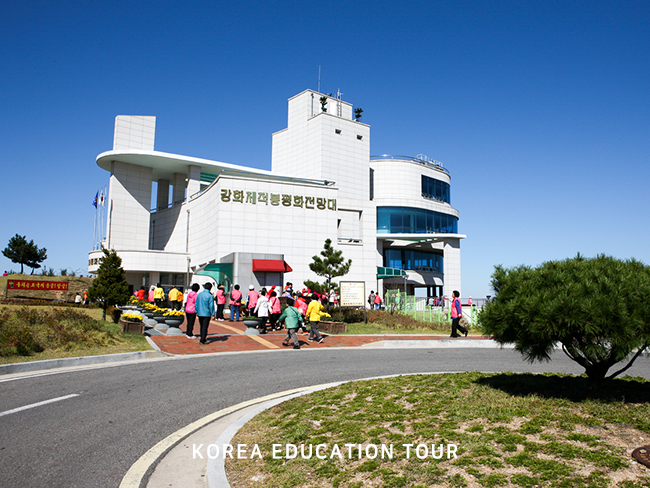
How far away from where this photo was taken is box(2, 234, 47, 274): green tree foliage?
65.5 m

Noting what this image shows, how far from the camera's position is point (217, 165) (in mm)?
47688

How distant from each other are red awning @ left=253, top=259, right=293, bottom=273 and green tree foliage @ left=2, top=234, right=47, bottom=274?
5126cm

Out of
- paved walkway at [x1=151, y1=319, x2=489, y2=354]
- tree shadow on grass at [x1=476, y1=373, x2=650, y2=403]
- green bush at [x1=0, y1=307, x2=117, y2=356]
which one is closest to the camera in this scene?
tree shadow on grass at [x1=476, y1=373, x2=650, y2=403]

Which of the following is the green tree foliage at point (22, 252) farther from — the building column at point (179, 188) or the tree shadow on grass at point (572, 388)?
the tree shadow on grass at point (572, 388)

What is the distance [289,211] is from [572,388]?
34.2 metres

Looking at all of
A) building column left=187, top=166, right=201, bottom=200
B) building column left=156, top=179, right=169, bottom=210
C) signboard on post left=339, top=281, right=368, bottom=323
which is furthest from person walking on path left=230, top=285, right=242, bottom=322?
building column left=156, top=179, right=169, bottom=210

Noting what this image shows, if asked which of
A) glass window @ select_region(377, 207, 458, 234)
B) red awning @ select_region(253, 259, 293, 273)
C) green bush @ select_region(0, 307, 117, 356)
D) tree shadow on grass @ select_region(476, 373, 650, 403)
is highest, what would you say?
glass window @ select_region(377, 207, 458, 234)

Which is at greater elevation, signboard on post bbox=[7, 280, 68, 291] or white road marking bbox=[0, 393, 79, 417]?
signboard on post bbox=[7, 280, 68, 291]

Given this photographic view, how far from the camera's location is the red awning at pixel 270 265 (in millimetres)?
30159

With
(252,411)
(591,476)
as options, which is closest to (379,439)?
(591,476)

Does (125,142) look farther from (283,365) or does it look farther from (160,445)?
(160,445)

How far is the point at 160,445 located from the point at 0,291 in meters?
44.1

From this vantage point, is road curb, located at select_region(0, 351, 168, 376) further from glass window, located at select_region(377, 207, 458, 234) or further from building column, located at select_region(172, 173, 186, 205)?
glass window, located at select_region(377, 207, 458, 234)

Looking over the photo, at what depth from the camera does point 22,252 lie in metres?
65.5
